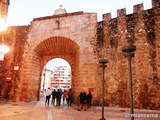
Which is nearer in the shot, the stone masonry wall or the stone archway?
the stone masonry wall

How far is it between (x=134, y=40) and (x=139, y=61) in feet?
4.13

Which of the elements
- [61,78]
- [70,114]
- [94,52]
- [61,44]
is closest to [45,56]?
[61,44]

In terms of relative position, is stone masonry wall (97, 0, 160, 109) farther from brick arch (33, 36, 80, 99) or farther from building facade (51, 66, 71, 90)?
building facade (51, 66, 71, 90)

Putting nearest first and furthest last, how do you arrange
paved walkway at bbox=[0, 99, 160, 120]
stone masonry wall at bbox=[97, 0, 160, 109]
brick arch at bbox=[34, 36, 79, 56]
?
paved walkway at bbox=[0, 99, 160, 120] → stone masonry wall at bbox=[97, 0, 160, 109] → brick arch at bbox=[34, 36, 79, 56]

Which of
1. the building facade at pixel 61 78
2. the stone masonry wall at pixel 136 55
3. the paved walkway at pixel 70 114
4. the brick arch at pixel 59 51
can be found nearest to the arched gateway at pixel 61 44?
the brick arch at pixel 59 51

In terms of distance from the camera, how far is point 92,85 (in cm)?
Answer: 864

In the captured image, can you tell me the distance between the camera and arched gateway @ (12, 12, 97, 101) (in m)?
9.08

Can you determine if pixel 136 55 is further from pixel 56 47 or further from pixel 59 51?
pixel 59 51

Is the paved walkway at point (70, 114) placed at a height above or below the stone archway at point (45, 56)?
below

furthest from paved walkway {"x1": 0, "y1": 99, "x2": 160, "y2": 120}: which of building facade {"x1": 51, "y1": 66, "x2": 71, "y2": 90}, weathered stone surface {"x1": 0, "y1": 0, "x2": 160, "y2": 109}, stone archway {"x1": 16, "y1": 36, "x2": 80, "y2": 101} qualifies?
building facade {"x1": 51, "y1": 66, "x2": 71, "y2": 90}

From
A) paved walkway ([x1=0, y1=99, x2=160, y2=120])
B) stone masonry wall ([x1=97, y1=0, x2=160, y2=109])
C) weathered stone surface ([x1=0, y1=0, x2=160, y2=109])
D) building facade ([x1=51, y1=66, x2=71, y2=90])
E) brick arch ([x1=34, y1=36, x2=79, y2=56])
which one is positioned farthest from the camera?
building facade ([x1=51, y1=66, x2=71, y2=90])

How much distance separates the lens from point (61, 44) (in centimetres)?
1069

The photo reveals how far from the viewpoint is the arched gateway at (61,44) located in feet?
29.8

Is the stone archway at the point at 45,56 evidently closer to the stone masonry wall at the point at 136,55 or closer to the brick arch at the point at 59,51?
the brick arch at the point at 59,51
